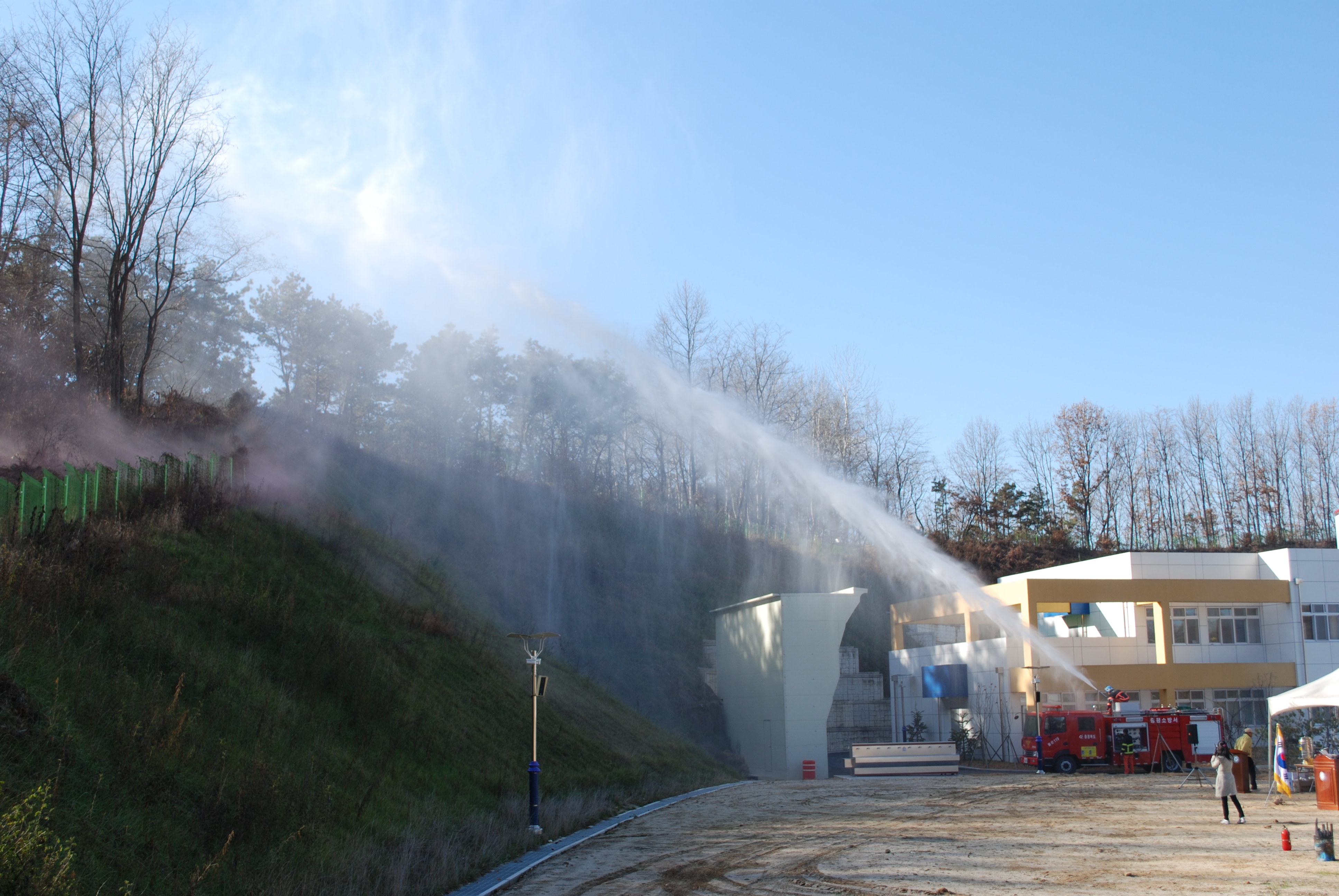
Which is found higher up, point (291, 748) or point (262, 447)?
point (262, 447)

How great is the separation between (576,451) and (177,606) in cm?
4344

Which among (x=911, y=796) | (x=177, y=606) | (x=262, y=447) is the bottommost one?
(x=911, y=796)

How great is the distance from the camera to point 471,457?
5734cm

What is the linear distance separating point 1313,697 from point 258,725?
23.1m

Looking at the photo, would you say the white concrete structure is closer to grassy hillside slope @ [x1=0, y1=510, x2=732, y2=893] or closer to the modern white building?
the modern white building

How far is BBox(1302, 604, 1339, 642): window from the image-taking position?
1580 inches

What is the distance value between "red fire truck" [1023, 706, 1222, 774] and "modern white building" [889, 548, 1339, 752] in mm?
3506

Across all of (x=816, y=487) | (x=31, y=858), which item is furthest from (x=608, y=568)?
(x=31, y=858)

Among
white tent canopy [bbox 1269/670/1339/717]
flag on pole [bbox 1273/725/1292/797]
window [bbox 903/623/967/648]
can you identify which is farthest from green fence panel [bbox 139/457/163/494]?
window [bbox 903/623/967/648]

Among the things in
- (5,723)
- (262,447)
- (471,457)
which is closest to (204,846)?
(5,723)

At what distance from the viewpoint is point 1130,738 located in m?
32.1

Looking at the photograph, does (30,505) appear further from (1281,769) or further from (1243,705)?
(1243,705)

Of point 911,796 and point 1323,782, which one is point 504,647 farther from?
point 1323,782

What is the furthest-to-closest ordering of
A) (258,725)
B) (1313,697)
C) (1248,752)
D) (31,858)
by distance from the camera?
(1248,752), (1313,697), (258,725), (31,858)
